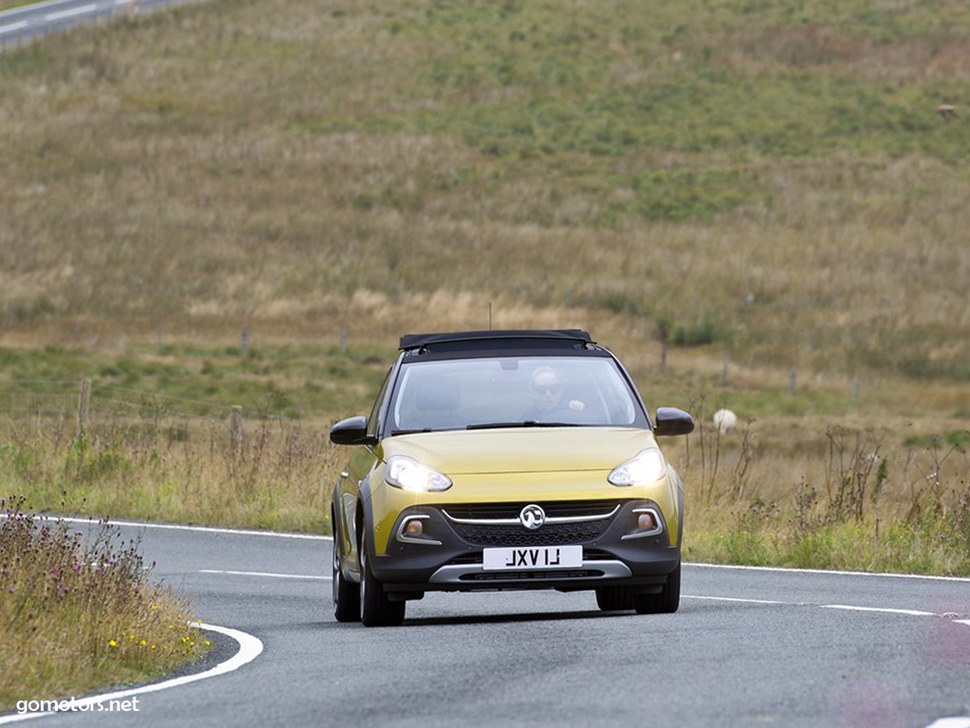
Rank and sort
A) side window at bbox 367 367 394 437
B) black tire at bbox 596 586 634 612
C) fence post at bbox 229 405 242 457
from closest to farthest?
black tire at bbox 596 586 634 612 → side window at bbox 367 367 394 437 → fence post at bbox 229 405 242 457

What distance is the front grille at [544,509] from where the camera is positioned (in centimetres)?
1178

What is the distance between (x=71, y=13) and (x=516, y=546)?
283 feet

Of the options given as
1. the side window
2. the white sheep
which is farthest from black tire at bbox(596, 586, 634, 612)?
the white sheep

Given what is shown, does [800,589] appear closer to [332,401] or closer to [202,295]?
[332,401]

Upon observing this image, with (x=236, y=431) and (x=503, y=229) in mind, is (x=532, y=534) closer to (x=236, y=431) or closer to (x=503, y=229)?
(x=236, y=431)

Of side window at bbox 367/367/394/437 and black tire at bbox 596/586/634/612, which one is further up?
side window at bbox 367/367/394/437

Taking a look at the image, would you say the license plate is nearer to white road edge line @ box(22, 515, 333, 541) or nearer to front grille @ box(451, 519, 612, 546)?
front grille @ box(451, 519, 612, 546)

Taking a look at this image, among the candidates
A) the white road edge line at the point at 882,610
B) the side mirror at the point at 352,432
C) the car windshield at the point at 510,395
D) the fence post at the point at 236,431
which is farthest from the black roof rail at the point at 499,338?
the fence post at the point at 236,431

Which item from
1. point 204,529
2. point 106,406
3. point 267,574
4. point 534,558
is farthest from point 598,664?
point 106,406

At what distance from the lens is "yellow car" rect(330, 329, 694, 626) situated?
11797mm

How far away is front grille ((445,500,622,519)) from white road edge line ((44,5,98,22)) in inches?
3331

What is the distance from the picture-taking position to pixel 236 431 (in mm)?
24188

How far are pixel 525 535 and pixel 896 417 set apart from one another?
3135 cm

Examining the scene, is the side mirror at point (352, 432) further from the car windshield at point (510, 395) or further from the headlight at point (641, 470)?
the headlight at point (641, 470)
